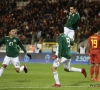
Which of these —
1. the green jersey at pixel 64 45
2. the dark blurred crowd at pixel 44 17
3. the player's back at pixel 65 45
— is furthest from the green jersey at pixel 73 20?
the dark blurred crowd at pixel 44 17

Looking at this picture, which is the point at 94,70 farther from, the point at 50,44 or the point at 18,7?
the point at 18,7

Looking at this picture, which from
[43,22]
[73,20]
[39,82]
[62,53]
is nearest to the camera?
[62,53]

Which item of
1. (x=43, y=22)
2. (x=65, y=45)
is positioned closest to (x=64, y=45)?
(x=65, y=45)

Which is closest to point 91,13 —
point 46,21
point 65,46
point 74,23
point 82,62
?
point 46,21

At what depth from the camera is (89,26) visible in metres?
35.7

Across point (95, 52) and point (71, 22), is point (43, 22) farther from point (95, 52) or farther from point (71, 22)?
point (95, 52)

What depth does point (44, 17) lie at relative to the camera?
39.1 m

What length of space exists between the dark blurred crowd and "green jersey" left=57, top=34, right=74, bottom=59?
66.3ft

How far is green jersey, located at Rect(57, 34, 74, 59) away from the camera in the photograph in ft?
42.7

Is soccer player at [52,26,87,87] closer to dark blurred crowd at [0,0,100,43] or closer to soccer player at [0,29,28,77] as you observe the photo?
soccer player at [0,29,28,77]

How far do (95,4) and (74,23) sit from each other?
2244 centimetres

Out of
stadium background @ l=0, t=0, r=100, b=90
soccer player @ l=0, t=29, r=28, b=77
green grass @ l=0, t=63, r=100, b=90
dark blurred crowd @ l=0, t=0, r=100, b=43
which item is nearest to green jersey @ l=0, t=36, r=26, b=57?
soccer player @ l=0, t=29, r=28, b=77

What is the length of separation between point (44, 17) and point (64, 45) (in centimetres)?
2584

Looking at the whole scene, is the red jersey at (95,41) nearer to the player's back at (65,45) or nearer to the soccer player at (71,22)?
the soccer player at (71,22)
